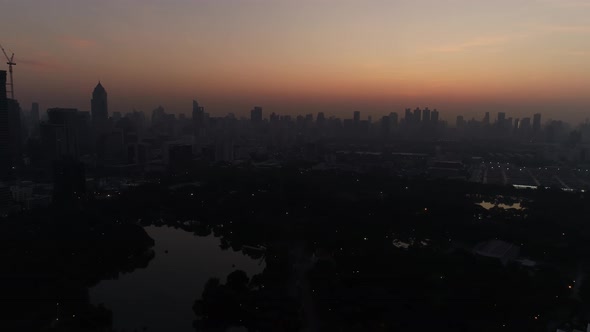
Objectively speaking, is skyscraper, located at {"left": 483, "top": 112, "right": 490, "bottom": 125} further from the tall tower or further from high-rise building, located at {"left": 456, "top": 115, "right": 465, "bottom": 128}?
the tall tower

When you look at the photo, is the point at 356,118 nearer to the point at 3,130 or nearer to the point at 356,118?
the point at 356,118

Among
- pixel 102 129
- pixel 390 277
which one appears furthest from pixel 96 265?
pixel 102 129

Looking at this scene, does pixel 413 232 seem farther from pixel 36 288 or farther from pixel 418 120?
pixel 418 120

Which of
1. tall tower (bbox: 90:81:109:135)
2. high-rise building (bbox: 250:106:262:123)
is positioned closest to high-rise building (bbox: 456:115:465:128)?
high-rise building (bbox: 250:106:262:123)

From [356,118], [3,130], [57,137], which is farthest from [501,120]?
[3,130]

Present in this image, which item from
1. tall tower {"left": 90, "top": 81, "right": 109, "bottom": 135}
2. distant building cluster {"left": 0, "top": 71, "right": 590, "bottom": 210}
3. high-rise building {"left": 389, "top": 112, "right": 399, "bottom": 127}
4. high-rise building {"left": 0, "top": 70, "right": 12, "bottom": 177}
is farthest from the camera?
high-rise building {"left": 389, "top": 112, "right": 399, "bottom": 127}

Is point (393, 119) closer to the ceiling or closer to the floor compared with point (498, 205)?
closer to the ceiling

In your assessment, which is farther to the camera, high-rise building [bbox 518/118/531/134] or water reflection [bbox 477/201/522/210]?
high-rise building [bbox 518/118/531/134]

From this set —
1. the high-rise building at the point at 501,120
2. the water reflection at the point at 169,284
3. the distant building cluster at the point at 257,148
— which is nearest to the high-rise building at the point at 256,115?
the distant building cluster at the point at 257,148

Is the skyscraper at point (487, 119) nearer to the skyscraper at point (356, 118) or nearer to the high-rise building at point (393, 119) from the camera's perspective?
the high-rise building at point (393, 119)
